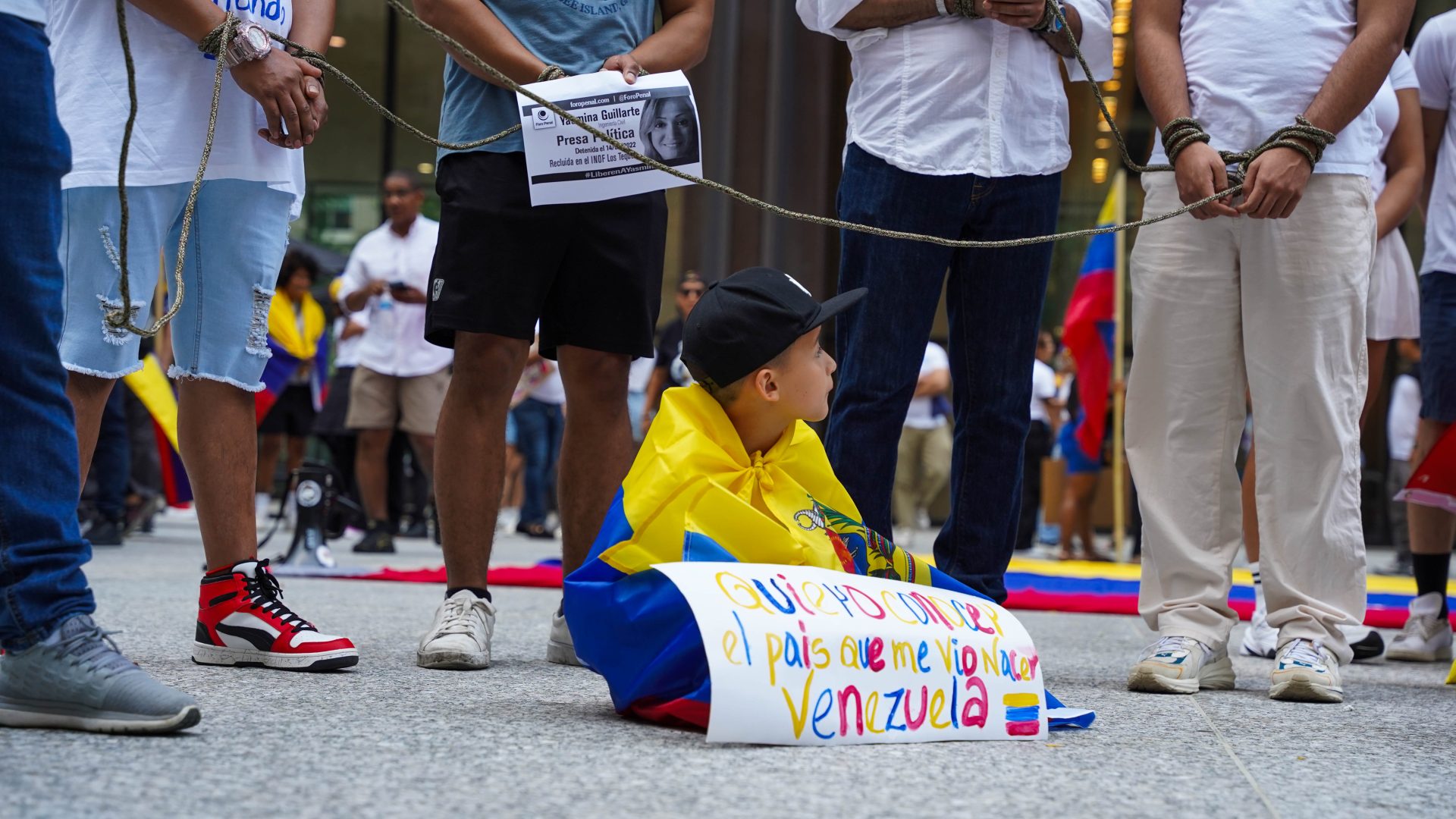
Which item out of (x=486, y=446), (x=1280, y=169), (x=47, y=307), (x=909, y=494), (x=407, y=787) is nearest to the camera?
(x=407, y=787)

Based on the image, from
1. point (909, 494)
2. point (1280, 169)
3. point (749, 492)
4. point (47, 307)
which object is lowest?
point (909, 494)

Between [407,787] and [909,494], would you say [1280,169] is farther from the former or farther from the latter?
[909,494]

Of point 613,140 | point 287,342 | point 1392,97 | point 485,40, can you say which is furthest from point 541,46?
point 287,342

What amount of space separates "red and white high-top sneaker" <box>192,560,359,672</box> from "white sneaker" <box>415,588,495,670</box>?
15 cm

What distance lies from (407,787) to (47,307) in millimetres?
829

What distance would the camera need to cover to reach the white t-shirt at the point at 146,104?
2.47 meters

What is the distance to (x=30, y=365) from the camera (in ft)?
6.07

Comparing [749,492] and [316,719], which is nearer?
[316,719]

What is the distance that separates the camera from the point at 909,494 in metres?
10.1

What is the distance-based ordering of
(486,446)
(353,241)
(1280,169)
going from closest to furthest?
(1280,169) → (486,446) → (353,241)

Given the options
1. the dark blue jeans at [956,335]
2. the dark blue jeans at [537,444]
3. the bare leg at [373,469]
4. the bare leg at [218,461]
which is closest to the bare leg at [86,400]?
the bare leg at [218,461]

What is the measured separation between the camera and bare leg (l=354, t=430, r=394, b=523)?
23.1ft

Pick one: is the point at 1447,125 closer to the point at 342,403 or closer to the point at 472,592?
the point at 472,592

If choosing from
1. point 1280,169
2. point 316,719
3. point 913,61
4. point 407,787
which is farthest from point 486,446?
point 1280,169
